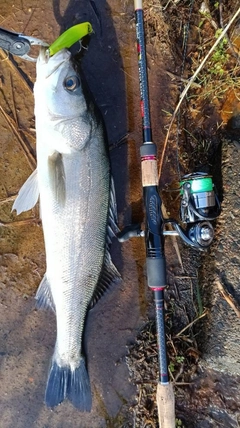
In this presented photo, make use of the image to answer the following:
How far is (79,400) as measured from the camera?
286 centimetres

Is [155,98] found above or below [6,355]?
above

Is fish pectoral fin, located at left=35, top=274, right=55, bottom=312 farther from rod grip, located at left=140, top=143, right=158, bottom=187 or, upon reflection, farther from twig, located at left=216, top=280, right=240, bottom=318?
twig, located at left=216, top=280, right=240, bottom=318

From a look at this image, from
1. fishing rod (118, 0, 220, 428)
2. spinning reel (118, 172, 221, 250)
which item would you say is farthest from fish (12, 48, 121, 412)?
spinning reel (118, 172, 221, 250)

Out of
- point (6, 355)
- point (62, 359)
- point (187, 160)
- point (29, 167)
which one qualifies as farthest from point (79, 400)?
point (187, 160)

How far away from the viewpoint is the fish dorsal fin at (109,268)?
2758 millimetres

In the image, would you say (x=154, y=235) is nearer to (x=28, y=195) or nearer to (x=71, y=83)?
(x=28, y=195)

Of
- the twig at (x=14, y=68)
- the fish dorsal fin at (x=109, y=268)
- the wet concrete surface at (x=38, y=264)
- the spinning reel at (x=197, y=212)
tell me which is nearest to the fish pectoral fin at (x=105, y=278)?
the fish dorsal fin at (x=109, y=268)

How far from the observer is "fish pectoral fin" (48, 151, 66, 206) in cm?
252

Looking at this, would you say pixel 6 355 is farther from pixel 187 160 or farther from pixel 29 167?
pixel 187 160

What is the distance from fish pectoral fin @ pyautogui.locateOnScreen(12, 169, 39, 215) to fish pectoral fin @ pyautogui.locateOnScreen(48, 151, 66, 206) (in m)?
0.23

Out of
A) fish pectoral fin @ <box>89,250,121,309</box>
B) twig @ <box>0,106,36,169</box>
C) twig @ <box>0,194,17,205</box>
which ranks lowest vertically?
fish pectoral fin @ <box>89,250,121,309</box>

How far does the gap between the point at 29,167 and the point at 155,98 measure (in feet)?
3.46

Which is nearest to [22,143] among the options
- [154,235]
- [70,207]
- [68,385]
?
[70,207]

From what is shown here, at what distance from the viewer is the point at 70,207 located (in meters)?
2.59
